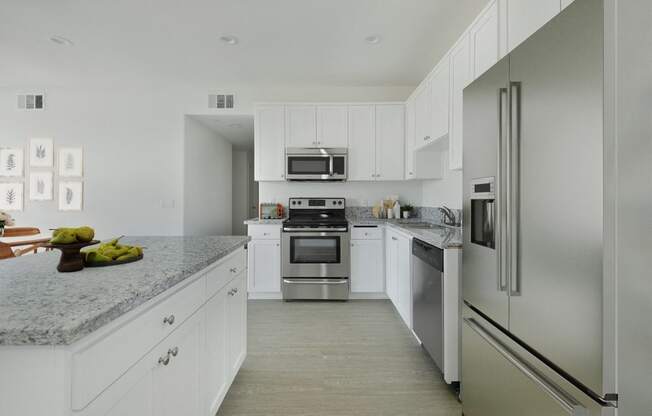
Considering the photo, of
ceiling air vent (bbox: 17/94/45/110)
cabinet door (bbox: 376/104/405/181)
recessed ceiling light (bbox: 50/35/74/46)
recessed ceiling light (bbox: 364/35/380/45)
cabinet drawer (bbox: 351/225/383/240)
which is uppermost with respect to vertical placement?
recessed ceiling light (bbox: 50/35/74/46)

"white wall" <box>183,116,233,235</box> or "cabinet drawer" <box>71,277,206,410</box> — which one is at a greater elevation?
"white wall" <box>183,116,233,235</box>

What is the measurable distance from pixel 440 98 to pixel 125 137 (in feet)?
14.1

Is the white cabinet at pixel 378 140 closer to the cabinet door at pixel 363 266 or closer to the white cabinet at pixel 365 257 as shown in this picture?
the white cabinet at pixel 365 257

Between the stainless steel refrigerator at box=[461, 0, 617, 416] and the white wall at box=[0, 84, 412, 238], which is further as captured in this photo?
the white wall at box=[0, 84, 412, 238]

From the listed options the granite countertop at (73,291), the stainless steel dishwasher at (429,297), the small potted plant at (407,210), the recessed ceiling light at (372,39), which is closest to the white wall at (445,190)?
the small potted plant at (407,210)

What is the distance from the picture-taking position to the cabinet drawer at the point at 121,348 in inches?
27.3

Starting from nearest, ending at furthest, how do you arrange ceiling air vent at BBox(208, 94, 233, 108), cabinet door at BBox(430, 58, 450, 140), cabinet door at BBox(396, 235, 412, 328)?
1. cabinet door at BBox(430, 58, 450, 140)
2. cabinet door at BBox(396, 235, 412, 328)
3. ceiling air vent at BBox(208, 94, 233, 108)

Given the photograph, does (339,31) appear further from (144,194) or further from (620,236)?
(144,194)

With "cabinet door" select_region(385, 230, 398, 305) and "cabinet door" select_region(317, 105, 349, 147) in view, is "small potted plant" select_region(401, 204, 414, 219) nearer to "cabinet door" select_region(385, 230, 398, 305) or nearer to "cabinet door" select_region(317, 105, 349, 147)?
"cabinet door" select_region(385, 230, 398, 305)

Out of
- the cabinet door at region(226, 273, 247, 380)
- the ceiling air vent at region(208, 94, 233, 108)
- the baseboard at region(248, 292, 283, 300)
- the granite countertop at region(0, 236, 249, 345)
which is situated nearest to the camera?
the granite countertop at region(0, 236, 249, 345)

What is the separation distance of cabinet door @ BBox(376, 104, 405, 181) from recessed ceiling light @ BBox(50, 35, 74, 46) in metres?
3.51

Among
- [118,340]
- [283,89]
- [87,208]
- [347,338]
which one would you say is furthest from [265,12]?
[87,208]

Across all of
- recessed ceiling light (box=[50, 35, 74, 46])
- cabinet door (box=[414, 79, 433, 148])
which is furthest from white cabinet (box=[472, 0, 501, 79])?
recessed ceiling light (box=[50, 35, 74, 46])

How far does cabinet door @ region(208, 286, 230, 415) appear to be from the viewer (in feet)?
4.85
